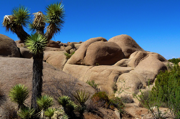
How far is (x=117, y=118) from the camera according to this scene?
Result: 323 inches

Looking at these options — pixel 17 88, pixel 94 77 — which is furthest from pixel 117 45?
pixel 17 88

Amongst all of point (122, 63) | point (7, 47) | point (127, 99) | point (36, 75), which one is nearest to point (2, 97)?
point (36, 75)

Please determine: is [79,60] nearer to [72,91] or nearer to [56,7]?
[72,91]

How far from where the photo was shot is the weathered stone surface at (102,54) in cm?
1736

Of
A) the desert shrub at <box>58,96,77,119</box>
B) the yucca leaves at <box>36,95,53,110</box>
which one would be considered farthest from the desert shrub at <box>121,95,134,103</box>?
the yucca leaves at <box>36,95,53,110</box>

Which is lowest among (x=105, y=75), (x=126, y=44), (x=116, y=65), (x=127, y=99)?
(x=127, y=99)

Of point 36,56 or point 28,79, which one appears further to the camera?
point 28,79

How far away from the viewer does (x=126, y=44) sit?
1991 cm

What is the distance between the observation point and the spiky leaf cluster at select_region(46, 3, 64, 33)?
6.47 meters

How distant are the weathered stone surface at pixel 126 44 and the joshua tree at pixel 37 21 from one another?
13516mm

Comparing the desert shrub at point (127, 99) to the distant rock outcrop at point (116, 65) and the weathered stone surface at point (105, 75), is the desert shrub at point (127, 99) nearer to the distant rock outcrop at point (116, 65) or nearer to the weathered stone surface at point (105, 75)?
the distant rock outcrop at point (116, 65)

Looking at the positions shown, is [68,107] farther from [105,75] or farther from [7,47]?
[7,47]

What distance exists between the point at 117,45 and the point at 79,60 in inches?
191

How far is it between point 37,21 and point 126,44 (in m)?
14.8
